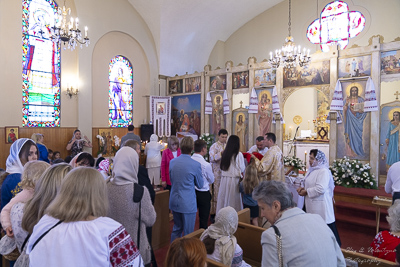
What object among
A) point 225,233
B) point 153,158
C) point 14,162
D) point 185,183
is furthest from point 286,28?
point 14,162

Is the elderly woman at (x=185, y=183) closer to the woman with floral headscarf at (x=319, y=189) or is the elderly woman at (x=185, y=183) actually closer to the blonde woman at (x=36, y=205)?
the woman with floral headscarf at (x=319, y=189)

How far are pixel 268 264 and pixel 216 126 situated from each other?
10865mm

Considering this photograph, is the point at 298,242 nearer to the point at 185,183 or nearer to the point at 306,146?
the point at 185,183

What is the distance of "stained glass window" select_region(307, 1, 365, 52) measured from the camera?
12359 mm

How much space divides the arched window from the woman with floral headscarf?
31.9ft

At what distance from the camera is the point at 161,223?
192 inches

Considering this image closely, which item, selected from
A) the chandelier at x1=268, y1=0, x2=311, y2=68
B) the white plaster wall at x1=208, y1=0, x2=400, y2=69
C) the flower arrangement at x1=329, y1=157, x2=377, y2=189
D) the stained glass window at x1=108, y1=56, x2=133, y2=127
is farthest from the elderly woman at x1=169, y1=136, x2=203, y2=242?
the white plaster wall at x1=208, y1=0, x2=400, y2=69

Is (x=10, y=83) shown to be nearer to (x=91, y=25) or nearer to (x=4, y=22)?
(x=4, y=22)

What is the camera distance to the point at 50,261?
1.48 m

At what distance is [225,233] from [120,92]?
11260 millimetres

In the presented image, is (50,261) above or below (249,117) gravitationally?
below

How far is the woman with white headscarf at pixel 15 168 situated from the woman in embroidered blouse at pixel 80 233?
1521 mm

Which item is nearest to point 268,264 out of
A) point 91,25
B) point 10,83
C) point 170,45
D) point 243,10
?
point 10,83

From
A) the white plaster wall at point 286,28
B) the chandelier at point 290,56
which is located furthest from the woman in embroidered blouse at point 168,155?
the white plaster wall at point 286,28
